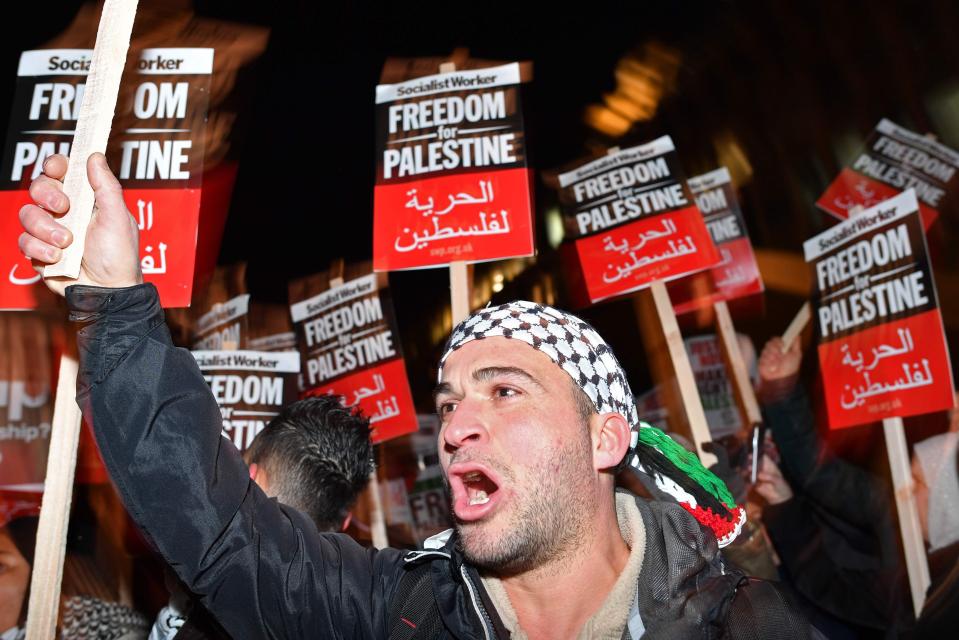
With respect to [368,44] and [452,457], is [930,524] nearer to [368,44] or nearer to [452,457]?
[452,457]

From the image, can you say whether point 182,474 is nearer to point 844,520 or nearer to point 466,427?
point 466,427

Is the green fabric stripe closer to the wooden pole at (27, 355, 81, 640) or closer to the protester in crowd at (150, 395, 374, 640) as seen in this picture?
the protester in crowd at (150, 395, 374, 640)

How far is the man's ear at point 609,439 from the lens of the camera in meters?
1.83

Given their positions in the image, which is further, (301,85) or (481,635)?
(301,85)

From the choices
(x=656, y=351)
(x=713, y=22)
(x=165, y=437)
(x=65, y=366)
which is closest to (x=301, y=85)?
(x=713, y=22)

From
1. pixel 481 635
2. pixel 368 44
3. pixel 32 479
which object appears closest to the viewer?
pixel 481 635

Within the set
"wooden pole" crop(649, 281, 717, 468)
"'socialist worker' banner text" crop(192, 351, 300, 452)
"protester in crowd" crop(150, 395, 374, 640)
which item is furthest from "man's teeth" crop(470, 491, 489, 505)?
"'socialist worker' banner text" crop(192, 351, 300, 452)

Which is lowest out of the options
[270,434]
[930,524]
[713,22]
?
[930,524]

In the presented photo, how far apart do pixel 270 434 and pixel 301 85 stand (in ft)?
16.3

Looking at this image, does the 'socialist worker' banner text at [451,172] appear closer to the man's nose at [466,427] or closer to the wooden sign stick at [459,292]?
the wooden sign stick at [459,292]

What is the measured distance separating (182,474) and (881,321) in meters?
3.32

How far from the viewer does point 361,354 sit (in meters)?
4.17

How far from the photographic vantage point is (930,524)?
3.53 metres

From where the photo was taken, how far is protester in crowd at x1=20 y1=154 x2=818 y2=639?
1.38 m
